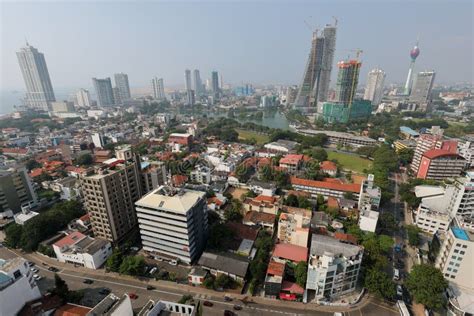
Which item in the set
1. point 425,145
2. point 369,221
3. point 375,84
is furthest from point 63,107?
point 375,84

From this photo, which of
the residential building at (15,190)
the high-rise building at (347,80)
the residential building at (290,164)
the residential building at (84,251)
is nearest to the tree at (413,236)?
the residential building at (290,164)

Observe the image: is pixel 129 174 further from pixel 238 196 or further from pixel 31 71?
pixel 31 71

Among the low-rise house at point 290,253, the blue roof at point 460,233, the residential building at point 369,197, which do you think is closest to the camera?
the blue roof at point 460,233

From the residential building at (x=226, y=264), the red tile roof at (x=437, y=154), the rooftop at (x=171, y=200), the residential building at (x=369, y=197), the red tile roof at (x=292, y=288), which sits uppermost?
the rooftop at (x=171, y=200)

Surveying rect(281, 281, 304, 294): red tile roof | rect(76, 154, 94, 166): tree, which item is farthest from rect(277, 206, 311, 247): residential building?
rect(76, 154, 94, 166): tree

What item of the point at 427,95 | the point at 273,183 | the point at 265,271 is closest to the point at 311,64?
the point at 427,95

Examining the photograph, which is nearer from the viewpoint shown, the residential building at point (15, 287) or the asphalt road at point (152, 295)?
the residential building at point (15, 287)

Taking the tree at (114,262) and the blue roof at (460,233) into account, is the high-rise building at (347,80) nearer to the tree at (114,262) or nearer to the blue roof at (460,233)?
the blue roof at (460,233)

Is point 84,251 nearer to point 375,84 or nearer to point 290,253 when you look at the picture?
point 290,253
